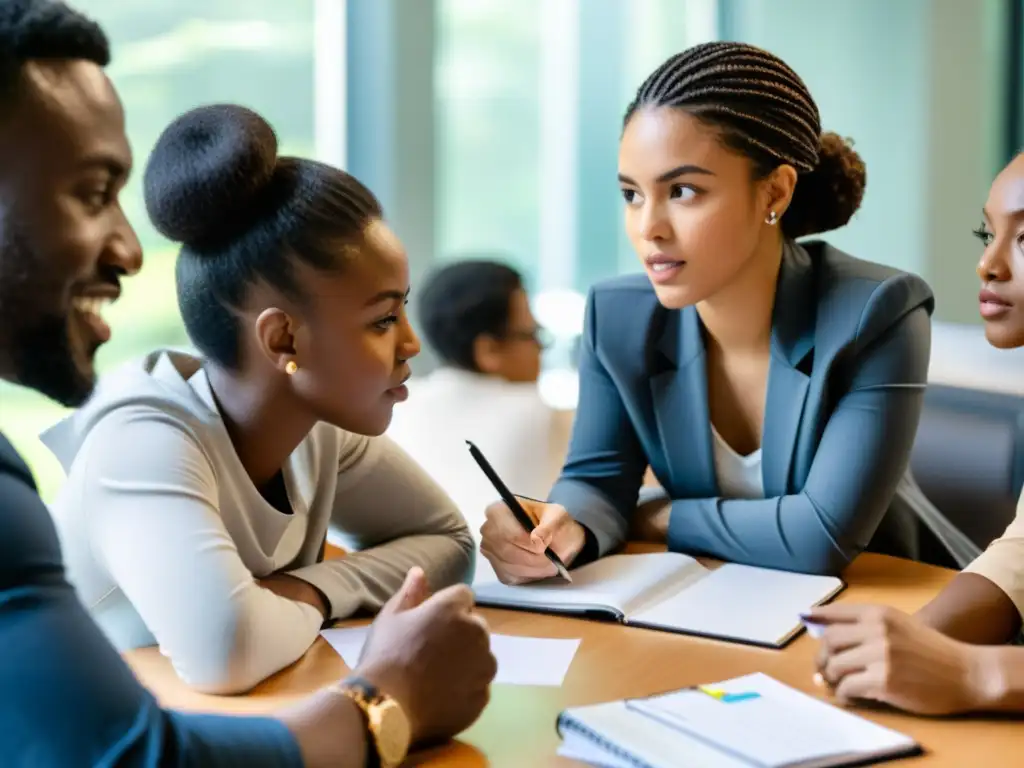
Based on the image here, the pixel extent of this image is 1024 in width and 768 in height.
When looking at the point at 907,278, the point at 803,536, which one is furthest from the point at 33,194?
the point at 907,278

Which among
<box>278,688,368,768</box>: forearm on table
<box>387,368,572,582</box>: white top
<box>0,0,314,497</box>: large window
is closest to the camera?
<box>278,688,368,768</box>: forearm on table

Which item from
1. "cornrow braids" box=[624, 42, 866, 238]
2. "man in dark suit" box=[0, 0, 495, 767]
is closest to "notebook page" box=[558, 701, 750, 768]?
"man in dark suit" box=[0, 0, 495, 767]

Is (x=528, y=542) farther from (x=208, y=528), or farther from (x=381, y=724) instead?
(x=381, y=724)

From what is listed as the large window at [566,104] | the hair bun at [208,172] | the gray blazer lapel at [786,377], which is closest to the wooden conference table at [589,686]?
the gray blazer lapel at [786,377]

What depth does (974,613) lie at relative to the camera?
55.9 inches

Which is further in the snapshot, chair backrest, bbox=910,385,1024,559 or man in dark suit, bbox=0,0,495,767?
chair backrest, bbox=910,385,1024,559

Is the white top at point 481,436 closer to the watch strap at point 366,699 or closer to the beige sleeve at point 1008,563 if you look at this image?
the beige sleeve at point 1008,563

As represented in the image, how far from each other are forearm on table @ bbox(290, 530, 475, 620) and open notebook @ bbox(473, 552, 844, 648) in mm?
59

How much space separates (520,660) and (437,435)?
44.6 inches

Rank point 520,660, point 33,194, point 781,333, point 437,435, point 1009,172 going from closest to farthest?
point 33,194, point 520,660, point 1009,172, point 781,333, point 437,435

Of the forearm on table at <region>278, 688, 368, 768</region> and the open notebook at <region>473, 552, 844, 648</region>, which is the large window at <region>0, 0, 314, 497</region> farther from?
the forearm on table at <region>278, 688, 368, 768</region>

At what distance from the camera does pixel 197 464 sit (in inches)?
53.7

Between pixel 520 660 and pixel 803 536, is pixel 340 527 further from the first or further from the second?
pixel 803 536

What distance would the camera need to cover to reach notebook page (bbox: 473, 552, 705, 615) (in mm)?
1528
